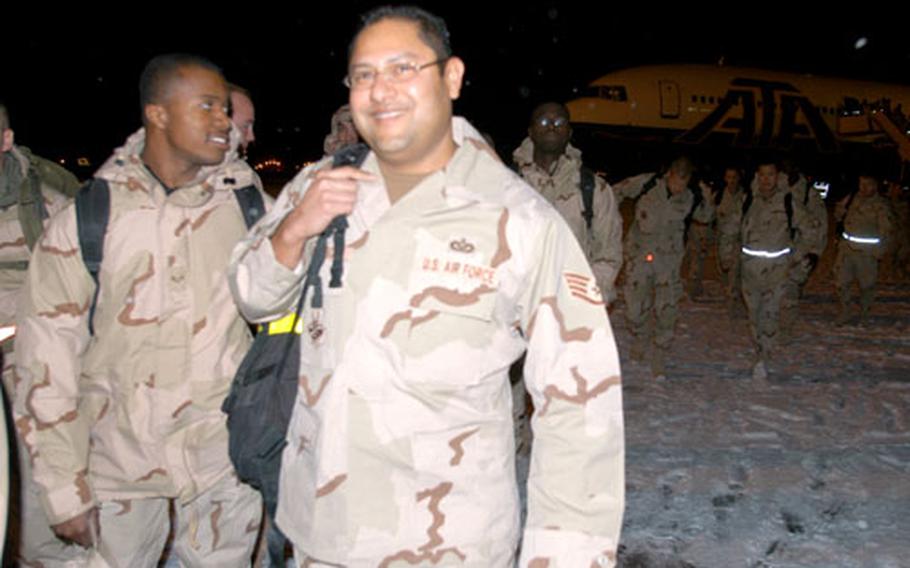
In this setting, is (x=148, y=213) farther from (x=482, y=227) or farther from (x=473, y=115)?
(x=473, y=115)

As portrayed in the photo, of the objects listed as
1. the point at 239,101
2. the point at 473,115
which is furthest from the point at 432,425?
the point at 473,115

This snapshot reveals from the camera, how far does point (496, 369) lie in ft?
6.29

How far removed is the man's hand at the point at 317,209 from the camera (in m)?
1.84

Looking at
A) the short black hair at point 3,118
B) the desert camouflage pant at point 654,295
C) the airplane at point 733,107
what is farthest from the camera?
the airplane at point 733,107

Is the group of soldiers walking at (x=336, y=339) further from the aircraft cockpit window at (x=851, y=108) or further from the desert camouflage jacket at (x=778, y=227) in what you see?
the aircraft cockpit window at (x=851, y=108)

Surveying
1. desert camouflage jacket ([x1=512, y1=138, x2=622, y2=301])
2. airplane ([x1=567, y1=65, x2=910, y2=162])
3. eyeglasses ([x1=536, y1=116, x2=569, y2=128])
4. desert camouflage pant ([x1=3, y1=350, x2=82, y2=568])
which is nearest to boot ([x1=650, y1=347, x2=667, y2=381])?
desert camouflage jacket ([x1=512, y1=138, x2=622, y2=301])

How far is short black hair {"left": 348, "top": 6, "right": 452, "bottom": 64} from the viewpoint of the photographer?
189 cm

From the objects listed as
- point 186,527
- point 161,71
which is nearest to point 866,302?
point 186,527

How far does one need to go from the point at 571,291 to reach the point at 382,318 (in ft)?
1.47

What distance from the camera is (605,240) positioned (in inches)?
202

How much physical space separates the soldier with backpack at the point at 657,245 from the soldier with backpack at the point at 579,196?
2554mm

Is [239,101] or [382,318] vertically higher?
[239,101]

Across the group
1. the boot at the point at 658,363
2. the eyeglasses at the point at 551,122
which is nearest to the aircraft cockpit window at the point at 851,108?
the boot at the point at 658,363

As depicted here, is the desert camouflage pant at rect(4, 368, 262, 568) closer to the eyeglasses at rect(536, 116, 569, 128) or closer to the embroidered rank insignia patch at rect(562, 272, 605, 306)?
the embroidered rank insignia patch at rect(562, 272, 605, 306)
